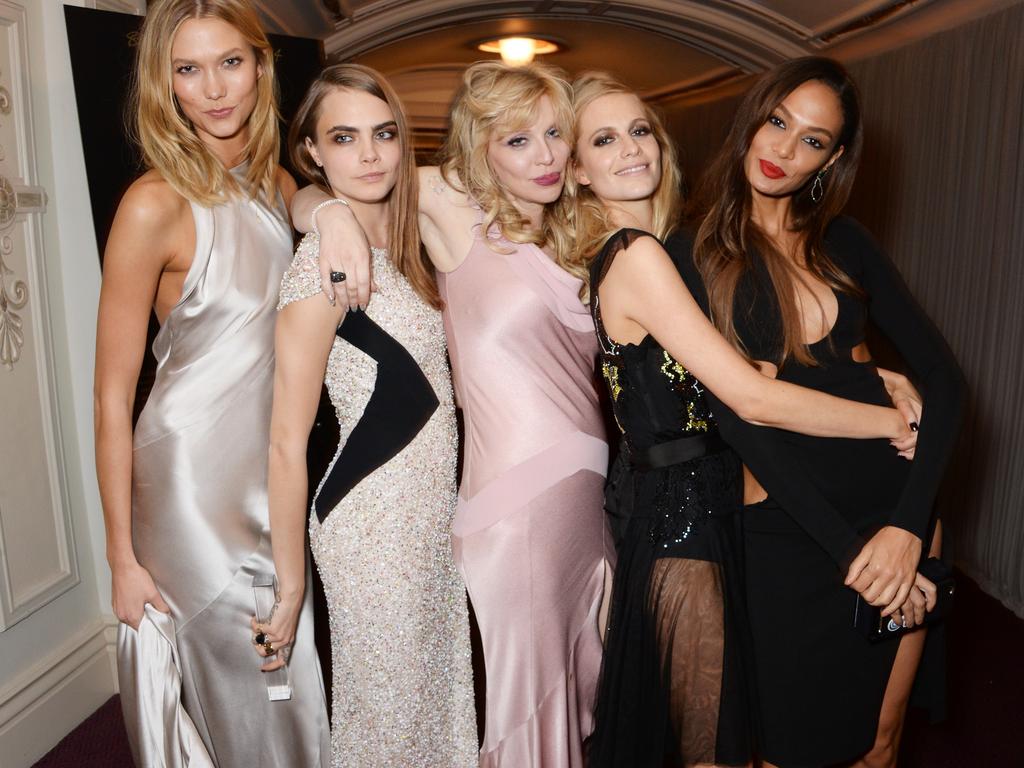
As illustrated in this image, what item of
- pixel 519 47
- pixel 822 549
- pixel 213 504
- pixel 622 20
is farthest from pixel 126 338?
pixel 519 47

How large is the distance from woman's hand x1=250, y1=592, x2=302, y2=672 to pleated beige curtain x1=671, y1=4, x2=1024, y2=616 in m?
3.72

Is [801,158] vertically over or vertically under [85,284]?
over

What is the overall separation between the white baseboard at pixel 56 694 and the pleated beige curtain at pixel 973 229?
4072mm

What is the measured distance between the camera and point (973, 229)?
4426mm

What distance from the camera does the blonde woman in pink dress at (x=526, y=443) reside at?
6.00ft

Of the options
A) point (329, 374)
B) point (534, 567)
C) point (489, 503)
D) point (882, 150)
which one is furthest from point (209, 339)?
point (882, 150)

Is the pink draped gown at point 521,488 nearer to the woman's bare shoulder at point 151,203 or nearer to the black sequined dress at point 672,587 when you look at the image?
the black sequined dress at point 672,587

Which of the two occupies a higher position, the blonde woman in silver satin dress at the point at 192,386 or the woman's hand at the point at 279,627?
the blonde woman in silver satin dress at the point at 192,386

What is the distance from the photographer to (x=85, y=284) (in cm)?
297

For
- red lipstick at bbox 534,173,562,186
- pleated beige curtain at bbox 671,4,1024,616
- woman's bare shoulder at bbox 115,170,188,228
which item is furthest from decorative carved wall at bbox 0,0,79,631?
pleated beige curtain at bbox 671,4,1024,616

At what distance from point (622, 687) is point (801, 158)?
1.15 m

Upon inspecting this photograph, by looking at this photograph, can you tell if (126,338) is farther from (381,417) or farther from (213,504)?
(381,417)

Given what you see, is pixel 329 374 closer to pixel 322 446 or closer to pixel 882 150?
pixel 322 446

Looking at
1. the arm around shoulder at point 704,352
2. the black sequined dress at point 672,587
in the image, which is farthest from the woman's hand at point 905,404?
the black sequined dress at point 672,587
